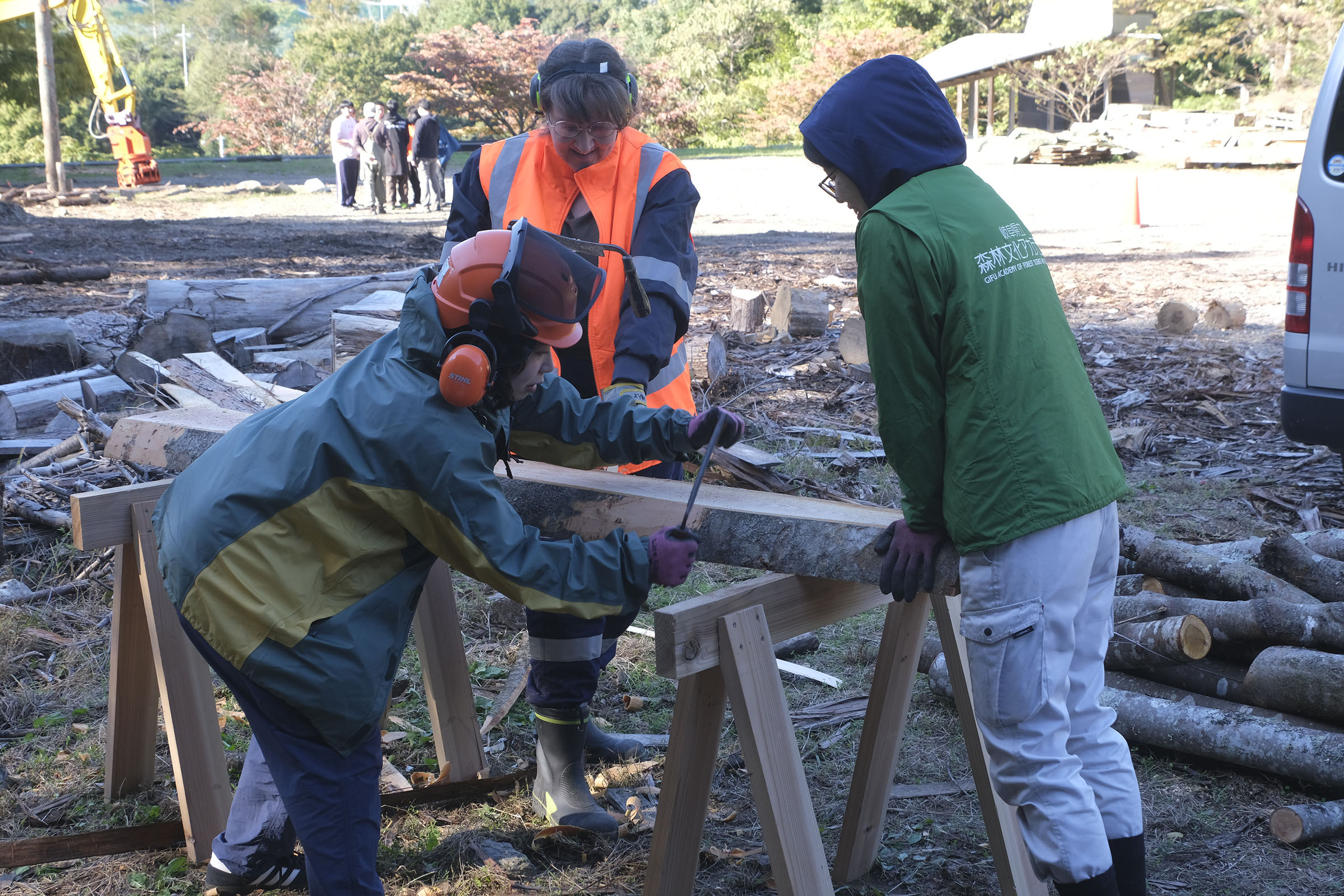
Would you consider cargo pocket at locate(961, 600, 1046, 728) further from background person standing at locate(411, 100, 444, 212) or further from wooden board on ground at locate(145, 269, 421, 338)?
background person standing at locate(411, 100, 444, 212)

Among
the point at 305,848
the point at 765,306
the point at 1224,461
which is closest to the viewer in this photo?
the point at 305,848

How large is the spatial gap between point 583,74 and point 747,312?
6954mm

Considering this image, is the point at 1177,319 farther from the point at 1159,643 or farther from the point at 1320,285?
the point at 1159,643

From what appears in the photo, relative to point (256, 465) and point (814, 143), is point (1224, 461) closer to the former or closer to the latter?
point (814, 143)

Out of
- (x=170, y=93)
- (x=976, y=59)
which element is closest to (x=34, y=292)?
(x=976, y=59)

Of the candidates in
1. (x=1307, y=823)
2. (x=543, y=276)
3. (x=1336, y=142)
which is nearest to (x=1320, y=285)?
(x=1336, y=142)

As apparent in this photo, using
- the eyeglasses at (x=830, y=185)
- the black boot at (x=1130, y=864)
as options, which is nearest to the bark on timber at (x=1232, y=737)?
the black boot at (x=1130, y=864)

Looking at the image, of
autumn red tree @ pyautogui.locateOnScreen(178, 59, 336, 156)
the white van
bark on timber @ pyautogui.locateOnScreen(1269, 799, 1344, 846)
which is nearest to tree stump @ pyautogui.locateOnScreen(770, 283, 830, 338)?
the white van

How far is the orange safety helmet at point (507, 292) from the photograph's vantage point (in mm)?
2232

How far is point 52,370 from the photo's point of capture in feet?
23.3

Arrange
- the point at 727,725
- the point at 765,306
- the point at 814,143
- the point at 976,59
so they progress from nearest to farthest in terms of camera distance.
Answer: the point at 814,143, the point at 727,725, the point at 765,306, the point at 976,59

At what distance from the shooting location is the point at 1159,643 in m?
3.73

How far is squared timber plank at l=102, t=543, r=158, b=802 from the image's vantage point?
3316 mm

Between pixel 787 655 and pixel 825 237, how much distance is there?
13.2 metres
